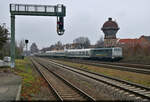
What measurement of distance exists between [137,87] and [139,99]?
3093 mm

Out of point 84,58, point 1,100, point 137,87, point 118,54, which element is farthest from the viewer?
point 84,58

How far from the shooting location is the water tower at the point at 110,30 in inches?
3423

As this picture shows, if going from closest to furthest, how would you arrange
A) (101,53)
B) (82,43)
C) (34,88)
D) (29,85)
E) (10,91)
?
(10,91), (34,88), (29,85), (101,53), (82,43)

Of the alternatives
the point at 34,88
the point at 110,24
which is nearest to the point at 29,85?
the point at 34,88

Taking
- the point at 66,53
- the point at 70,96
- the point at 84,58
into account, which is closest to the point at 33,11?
the point at 70,96

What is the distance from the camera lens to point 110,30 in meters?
89.6

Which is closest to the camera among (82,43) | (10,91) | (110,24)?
(10,91)

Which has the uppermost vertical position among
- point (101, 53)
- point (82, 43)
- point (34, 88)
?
point (82, 43)

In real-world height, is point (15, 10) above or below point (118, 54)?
above

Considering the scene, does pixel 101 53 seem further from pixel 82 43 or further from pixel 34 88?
pixel 82 43

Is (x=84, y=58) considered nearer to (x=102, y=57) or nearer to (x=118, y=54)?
(x=102, y=57)

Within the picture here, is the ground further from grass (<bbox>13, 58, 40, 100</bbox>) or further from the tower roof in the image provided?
the tower roof

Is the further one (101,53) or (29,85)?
(101,53)

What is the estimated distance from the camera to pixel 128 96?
9.91 m
